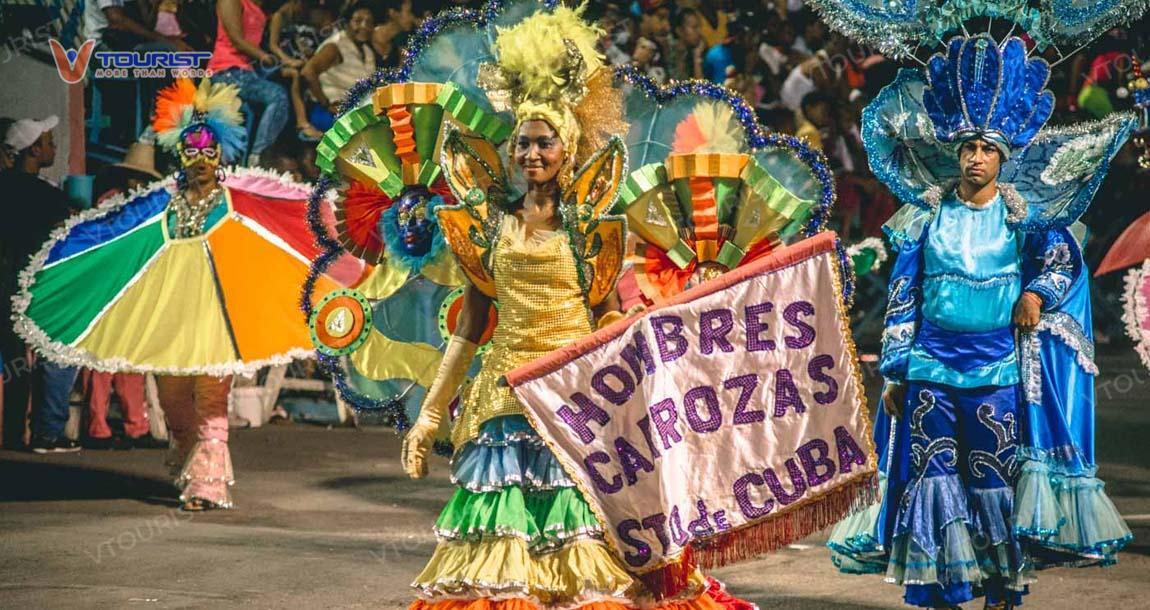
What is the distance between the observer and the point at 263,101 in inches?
523

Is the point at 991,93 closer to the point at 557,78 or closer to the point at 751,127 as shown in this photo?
the point at 751,127

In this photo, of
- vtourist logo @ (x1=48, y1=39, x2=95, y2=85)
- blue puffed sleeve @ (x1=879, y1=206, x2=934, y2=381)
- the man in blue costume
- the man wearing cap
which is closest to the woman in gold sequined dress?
the man in blue costume

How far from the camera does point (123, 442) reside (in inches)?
458

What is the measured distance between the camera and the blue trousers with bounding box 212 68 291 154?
43.5ft

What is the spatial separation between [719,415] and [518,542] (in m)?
0.71

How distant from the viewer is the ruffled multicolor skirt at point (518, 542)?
4695 mm

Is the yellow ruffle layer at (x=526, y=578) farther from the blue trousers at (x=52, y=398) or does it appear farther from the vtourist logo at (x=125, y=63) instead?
the vtourist logo at (x=125, y=63)

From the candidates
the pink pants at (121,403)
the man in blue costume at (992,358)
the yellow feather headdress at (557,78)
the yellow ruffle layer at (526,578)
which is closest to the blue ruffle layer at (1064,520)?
the man in blue costume at (992,358)

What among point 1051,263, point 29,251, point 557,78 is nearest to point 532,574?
point 557,78

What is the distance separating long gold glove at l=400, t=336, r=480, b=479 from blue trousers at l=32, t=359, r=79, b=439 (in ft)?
22.1

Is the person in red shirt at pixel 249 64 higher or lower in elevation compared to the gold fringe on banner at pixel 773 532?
higher

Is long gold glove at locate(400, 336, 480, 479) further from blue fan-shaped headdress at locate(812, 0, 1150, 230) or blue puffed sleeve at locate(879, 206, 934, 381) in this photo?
blue fan-shaped headdress at locate(812, 0, 1150, 230)

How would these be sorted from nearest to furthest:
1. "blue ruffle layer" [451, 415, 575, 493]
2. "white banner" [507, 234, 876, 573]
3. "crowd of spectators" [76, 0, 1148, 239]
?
1. "white banner" [507, 234, 876, 573]
2. "blue ruffle layer" [451, 415, 575, 493]
3. "crowd of spectators" [76, 0, 1148, 239]

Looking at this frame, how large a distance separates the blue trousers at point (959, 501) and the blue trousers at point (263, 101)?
8.43m
